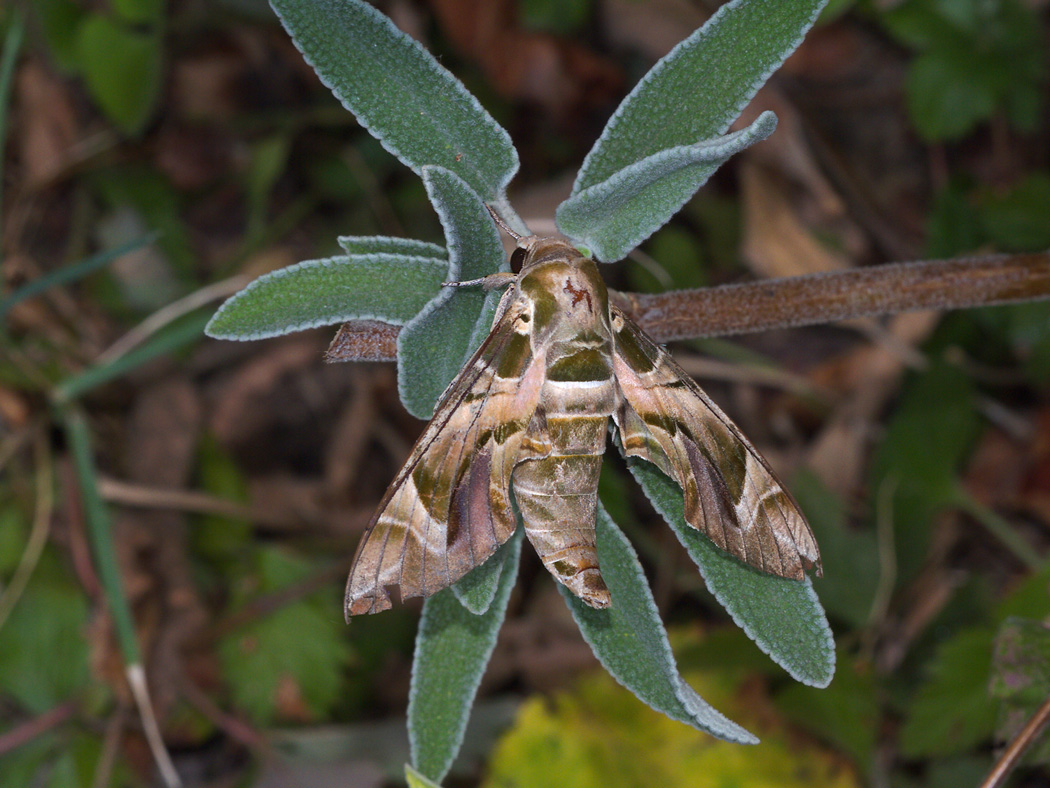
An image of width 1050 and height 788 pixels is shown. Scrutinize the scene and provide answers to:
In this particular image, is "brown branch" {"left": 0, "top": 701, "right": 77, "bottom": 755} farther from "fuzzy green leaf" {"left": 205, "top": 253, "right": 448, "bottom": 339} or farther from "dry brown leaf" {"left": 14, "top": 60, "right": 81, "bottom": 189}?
"fuzzy green leaf" {"left": 205, "top": 253, "right": 448, "bottom": 339}

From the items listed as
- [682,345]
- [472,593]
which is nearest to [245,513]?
[682,345]

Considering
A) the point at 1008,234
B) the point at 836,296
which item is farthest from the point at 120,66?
the point at 1008,234

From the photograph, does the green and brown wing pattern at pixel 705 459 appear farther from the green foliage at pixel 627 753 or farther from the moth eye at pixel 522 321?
the green foliage at pixel 627 753

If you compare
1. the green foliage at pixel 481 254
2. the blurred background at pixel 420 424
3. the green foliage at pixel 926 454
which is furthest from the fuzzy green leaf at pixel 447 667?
the green foliage at pixel 926 454

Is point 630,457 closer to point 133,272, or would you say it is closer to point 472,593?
point 472,593

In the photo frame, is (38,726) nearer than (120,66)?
Yes

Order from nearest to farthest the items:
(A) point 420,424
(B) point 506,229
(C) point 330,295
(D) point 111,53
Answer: (C) point 330,295 < (B) point 506,229 < (D) point 111,53 < (A) point 420,424

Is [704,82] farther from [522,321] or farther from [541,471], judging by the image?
[541,471]

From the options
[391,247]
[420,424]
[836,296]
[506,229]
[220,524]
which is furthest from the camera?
[420,424]
